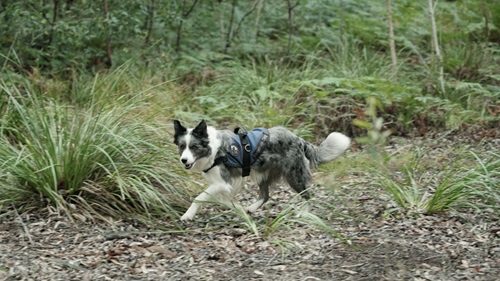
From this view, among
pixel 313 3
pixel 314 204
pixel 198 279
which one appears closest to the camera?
pixel 198 279

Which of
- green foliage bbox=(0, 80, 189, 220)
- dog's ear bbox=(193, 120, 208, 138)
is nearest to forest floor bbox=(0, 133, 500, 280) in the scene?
green foliage bbox=(0, 80, 189, 220)

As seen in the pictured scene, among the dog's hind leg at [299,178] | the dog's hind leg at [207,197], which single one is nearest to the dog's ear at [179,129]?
the dog's hind leg at [207,197]

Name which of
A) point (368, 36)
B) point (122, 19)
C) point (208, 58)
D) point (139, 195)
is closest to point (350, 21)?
point (368, 36)

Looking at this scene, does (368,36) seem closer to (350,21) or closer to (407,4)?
(350,21)

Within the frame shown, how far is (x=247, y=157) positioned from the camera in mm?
6027

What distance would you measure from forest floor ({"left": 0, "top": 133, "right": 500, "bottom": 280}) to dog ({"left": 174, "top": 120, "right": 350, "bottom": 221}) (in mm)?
234

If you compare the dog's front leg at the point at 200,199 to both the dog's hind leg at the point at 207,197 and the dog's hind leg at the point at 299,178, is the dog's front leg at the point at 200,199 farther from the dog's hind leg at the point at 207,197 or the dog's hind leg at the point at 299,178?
the dog's hind leg at the point at 299,178

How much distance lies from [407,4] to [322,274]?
9653 mm

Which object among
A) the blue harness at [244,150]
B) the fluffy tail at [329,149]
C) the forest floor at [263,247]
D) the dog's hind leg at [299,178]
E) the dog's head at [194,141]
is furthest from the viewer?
the fluffy tail at [329,149]

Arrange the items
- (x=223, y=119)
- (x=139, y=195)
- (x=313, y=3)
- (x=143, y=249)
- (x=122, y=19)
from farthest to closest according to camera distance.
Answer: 1. (x=313, y=3)
2. (x=122, y=19)
3. (x=223, y=119)
4. (x=139, y=195)
5. (x=143, y=249)

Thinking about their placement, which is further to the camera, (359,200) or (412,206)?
(359,200)

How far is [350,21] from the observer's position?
12305mm

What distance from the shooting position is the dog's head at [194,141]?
5.73 metres

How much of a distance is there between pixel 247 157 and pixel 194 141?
512 mm
